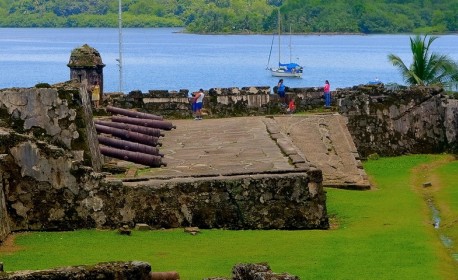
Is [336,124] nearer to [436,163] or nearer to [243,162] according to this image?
[436,163]

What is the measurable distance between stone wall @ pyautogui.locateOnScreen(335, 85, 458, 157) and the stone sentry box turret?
6031 millimetres

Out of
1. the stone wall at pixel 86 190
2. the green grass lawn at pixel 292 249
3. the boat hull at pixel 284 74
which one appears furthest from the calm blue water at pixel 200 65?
the green grass lawn at pixel 292 249

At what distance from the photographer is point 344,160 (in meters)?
25.2

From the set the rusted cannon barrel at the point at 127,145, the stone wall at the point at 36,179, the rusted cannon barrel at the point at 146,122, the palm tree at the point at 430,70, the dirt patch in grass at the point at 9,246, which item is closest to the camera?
the dirt patch in grass at the point at 9,246

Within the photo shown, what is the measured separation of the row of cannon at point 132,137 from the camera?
70.0ft

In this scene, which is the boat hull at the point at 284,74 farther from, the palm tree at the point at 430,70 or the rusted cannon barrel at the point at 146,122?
the rusted cannon barrel at the point at 146,122

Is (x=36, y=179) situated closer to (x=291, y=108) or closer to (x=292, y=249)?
(x=292, y=249)

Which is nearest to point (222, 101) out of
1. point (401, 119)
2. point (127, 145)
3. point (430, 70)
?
point (401, 119)

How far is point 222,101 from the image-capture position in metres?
32.4

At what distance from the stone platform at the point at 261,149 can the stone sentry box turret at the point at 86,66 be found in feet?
7.71

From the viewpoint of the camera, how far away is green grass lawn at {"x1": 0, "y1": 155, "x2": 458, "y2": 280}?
15.2 m

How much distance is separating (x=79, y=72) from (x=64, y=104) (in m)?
12.0

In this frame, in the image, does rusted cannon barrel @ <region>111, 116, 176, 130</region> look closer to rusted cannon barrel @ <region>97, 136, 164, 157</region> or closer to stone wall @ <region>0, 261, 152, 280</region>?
rusted cannon barrel @ <region>97, 136, 164, 157</region>

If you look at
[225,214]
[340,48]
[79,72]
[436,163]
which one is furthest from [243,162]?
[340,48]
